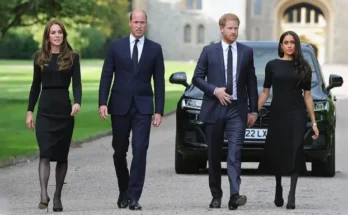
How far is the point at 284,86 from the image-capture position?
34.5 ft

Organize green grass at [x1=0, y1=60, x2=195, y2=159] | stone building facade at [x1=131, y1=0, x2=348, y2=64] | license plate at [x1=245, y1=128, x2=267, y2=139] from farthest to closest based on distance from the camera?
stone building facade at [x1=131, y1=0, x2=348, y2=64]
green grass at [x1=0, y1=60, x2=195, y2=159]
license plate at [x1=245, y1=128, x2=267, y2=139]

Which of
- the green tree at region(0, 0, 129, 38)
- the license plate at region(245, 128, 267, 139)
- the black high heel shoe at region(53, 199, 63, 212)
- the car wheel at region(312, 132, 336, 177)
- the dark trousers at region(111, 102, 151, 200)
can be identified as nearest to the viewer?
the black high heel shoe at region(53, 199, 63, 212)

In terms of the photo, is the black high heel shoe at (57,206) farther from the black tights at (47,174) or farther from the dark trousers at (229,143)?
the dark trousers at (229,143)

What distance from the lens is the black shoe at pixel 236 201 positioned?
9836 millimetres

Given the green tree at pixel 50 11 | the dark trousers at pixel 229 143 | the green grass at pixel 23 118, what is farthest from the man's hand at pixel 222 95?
the green tree at pixel 50 11

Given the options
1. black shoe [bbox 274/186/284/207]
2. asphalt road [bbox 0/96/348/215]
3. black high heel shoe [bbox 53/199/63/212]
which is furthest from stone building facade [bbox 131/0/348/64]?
black high heel shoe [bbox 53/199/63/212]

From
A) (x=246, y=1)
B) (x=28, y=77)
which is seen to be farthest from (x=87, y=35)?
(x=28, y=77)

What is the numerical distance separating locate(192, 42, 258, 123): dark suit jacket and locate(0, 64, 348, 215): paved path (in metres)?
0.90

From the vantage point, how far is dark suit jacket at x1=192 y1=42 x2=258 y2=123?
33.7 feet

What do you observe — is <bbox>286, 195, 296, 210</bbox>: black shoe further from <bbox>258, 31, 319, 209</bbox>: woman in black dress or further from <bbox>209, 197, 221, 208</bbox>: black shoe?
<bbox>209, 197, 221, 208</bbox>: black shoe

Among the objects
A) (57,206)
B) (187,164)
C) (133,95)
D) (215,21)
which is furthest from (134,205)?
(215,21)

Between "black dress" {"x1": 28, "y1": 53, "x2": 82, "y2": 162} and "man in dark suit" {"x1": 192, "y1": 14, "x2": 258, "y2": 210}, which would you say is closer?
"black dress" {"x1": 28, "y1": 53, "x2": 82, "y2": 162}

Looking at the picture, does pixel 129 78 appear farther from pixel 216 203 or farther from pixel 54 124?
pixel 216 203

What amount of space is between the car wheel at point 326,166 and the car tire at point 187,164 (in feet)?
4.56
